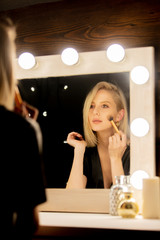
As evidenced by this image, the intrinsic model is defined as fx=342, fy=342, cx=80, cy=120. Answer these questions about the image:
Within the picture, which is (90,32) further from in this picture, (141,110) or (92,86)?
(141,110)

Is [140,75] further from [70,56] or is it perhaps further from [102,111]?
[70,56]

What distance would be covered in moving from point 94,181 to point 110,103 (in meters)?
0.33

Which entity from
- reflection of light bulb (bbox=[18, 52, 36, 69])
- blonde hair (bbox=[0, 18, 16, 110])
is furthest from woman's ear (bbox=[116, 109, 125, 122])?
blonde hair (bbox=[0, 18, 16, 110])

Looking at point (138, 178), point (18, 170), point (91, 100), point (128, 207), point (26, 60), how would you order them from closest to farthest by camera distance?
1. point (18, 170)
2. point (128, 207)
3. point (138, 178)
4. point (91, 100)
5. point (26, 60)

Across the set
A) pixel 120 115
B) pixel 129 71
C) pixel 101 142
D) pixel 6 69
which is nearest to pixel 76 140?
pixel 101 142

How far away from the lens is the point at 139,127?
4.56 ft

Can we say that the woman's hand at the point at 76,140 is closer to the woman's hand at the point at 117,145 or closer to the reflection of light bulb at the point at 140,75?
the woman's hand at the point at 117,145

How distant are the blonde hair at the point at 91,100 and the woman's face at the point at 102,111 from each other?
0.01 meters

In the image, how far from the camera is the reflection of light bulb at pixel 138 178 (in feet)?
4.44

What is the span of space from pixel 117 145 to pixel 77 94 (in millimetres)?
281

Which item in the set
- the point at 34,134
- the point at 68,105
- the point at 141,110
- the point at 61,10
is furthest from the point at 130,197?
the point at 61,10

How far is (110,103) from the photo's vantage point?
1.44 m

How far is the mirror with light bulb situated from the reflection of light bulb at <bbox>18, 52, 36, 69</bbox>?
0.02 metres

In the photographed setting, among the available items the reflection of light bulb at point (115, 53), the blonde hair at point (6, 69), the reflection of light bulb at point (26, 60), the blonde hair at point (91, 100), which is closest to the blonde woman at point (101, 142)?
the blonde hair at point (91, 100)
